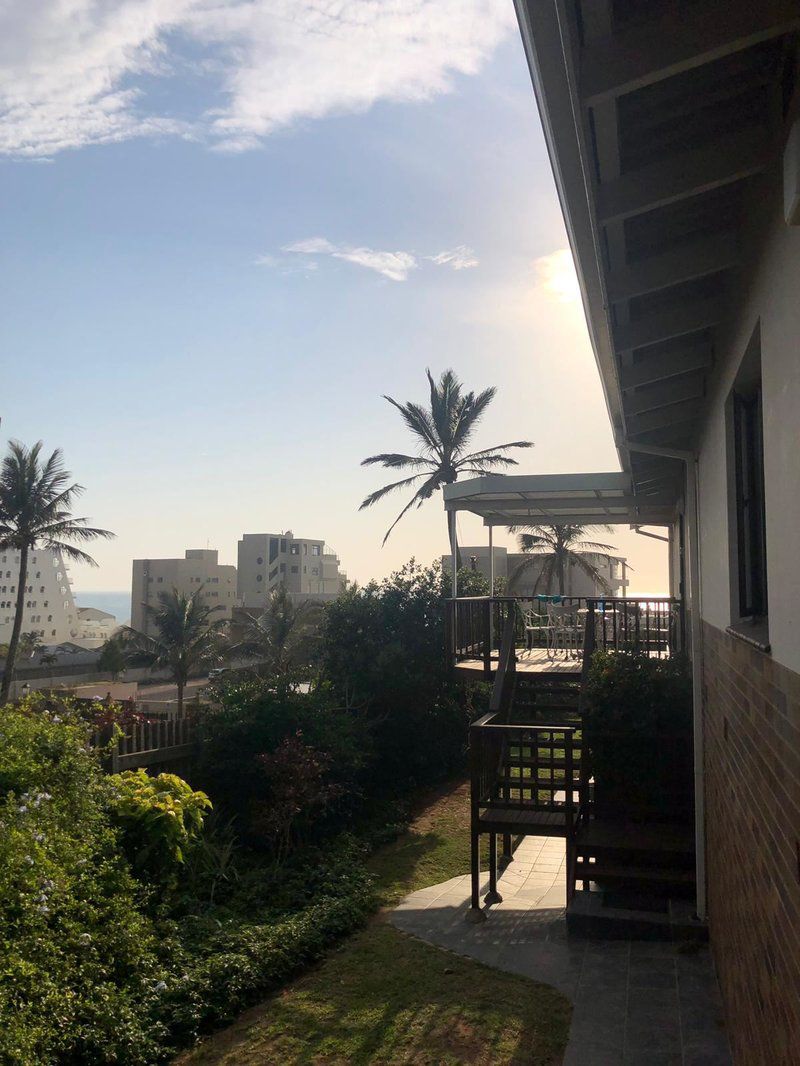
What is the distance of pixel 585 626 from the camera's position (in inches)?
464

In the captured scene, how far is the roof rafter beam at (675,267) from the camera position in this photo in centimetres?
359

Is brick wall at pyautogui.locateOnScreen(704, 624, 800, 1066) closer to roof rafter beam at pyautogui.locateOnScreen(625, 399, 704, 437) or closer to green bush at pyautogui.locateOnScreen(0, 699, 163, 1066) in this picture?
roof rafter beam at pyautogui.locateOnScreen(625, 399, 704, 437)

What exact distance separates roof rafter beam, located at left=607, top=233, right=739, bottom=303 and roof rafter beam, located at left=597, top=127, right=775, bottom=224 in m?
0.74

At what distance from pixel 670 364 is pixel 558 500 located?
301 inches

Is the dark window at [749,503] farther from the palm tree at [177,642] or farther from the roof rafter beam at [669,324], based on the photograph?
the palm tree at [177,642]

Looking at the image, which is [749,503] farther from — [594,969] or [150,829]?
[150,829]

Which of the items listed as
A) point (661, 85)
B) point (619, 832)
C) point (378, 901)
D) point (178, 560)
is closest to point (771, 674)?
point (661, 85)

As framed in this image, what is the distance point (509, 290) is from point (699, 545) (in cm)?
285

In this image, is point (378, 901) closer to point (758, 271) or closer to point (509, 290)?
point (509, 290)

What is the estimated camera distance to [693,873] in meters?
7.29

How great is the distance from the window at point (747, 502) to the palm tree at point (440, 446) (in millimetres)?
25473

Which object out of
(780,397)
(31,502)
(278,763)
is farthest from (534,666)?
(31,502)

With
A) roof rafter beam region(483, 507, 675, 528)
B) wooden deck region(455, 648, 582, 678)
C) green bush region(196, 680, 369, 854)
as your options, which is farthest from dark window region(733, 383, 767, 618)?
roof rafter beam region(483, 507, 675, 528)

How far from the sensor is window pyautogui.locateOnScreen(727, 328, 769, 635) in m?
4.16
